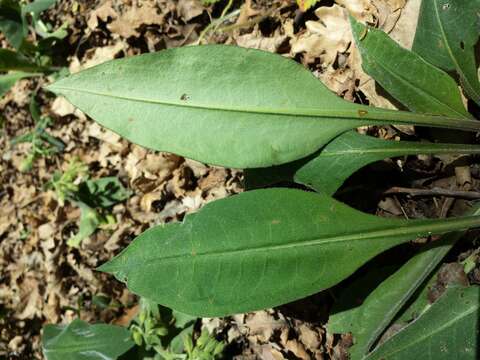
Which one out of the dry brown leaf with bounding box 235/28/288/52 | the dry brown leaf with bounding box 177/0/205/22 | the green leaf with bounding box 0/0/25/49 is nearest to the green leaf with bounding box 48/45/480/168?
the dry brown leaf with bounding box 235/28/288/52

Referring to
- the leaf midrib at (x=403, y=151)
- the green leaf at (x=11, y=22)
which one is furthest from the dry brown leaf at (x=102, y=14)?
the leaf midrib at (x=403, y=151)

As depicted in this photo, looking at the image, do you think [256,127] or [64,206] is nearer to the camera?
[256,127]

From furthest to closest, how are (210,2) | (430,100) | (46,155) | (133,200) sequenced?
1. (46,155)
2. (133,200)
3. (210,2)
4. (430,100)

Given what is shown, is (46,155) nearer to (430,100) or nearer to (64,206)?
(64,206)

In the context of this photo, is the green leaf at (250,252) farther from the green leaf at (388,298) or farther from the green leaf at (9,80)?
the green leaf at (9,80)

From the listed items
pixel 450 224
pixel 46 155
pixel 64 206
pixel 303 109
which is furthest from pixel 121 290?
pixel 450 224

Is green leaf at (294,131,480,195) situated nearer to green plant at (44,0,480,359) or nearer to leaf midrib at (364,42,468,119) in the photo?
green plant at (44,0,480,359)

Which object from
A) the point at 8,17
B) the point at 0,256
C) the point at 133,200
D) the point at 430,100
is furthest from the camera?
the point at 0,256
